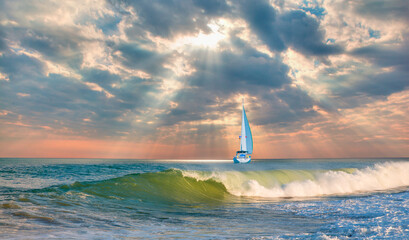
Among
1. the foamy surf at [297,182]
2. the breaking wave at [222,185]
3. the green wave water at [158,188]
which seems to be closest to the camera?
the green wave water at [158,188]

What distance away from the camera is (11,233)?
676 centimetres

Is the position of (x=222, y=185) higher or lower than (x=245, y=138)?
lower

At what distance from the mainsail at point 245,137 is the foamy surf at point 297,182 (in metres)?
46.2

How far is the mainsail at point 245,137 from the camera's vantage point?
74.6 m

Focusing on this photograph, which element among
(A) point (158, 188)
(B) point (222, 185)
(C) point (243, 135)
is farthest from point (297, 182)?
(C) point (243, 135)

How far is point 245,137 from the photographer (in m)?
76.7

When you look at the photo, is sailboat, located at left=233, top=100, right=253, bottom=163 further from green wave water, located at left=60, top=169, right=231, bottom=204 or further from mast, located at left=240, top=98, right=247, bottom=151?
green wave water, located at left=60, top=169, right=231, bottom=204

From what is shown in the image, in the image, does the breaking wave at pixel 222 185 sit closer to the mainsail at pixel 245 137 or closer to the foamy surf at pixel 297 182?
the foamy surf at pixel 297 182

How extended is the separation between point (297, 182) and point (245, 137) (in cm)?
5504

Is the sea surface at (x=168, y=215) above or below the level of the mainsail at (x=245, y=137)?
below

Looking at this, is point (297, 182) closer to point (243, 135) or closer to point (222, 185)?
point (222, 185)

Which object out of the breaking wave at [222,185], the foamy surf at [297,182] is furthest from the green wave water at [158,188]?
the foamy surf at [297,182]

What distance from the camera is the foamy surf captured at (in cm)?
2038

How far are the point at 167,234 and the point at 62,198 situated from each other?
7686 millimetres
